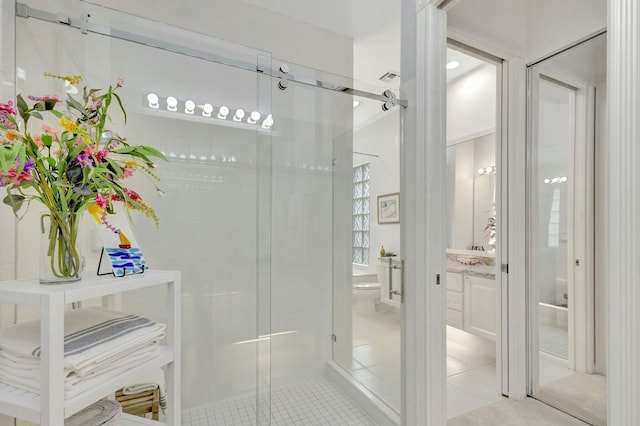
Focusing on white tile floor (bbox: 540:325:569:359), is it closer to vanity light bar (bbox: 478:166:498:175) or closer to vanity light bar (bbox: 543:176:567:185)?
vanity light bar (bbox: 543:176:567:185)

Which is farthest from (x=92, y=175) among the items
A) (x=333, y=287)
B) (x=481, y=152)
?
(x=481, y=152)

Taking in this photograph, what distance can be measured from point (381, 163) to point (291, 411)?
5.71 ft

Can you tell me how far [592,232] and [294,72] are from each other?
2.25 meters

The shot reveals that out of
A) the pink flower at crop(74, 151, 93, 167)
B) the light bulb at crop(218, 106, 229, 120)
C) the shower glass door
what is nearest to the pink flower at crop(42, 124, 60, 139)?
the pink flower at crop(74, 151, 93, 167)

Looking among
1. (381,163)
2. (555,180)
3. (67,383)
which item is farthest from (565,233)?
(67,383)

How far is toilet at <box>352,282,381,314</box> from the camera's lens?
214 centimetres

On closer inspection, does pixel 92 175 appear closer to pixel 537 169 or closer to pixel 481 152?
pixel 537 169

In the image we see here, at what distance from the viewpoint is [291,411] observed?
1943mm

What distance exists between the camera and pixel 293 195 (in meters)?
2.18

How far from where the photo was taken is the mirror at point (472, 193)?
313 centimetres

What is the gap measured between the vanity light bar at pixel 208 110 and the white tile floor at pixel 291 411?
5.87ft

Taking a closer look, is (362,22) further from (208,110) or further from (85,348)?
(85,348)

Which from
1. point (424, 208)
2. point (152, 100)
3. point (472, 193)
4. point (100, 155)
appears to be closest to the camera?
point (100, 155)

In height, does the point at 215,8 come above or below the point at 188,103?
above
